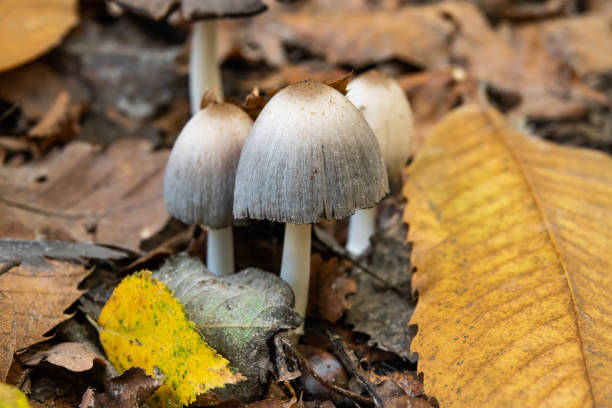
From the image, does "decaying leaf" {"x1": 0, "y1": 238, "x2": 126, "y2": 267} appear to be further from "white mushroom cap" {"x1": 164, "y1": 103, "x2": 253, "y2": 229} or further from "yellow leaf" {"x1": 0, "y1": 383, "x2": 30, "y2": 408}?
"yellow leaf" {"x1": 0, "y1": 383, "x2": 30, "y2": 408}

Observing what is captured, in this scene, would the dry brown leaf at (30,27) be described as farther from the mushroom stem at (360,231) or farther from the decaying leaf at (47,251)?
the mushroom stem at (360,231)

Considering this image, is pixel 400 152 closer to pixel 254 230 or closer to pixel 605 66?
pixel 254 230

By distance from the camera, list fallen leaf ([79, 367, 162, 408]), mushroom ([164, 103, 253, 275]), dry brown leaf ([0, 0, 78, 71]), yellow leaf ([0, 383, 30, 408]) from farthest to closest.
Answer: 1. dry brown leaf ([0, 0, 78, 71])
2. mushroom ([164, 103, 253, 275])
3. fallen leaf ([79, 367, 162, 408])
4. yellow leaf ([0, 383, 30, 408])

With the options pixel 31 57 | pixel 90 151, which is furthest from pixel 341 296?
pixel 31 57

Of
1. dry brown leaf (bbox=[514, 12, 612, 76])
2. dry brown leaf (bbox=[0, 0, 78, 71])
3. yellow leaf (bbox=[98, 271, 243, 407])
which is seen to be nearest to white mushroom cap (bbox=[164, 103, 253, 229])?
yellow leaf (bbox=[98, 271, 243, 407])

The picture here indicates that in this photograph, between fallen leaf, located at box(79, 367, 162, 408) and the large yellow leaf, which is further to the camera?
fallen leaf, located at box(79, 367, 162, 408)

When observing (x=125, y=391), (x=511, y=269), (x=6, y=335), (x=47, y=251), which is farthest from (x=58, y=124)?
(x=511, y=269)
